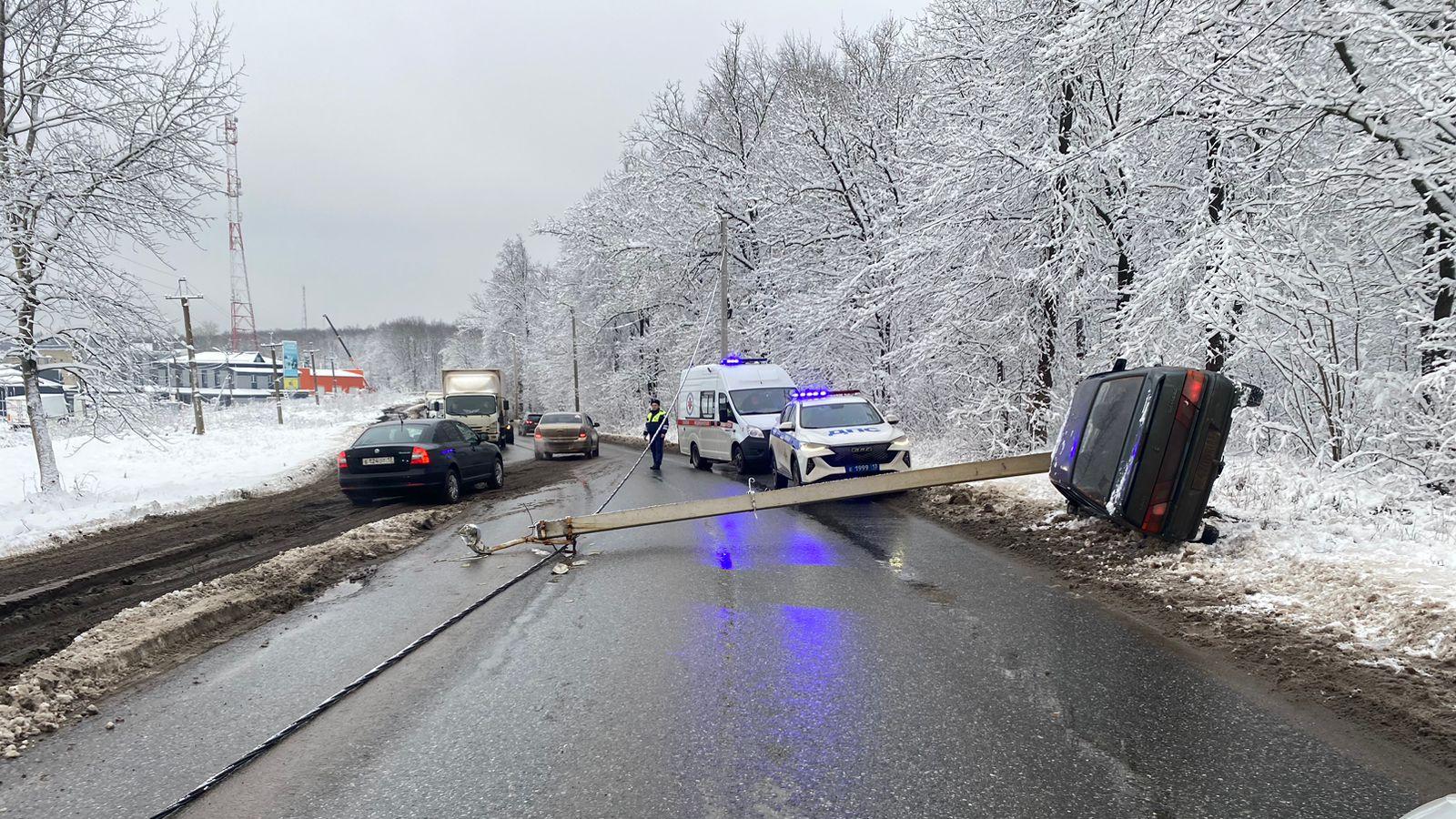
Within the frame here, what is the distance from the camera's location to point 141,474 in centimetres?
1881

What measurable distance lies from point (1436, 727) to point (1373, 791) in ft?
2.94

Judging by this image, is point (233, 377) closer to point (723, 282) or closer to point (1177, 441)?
point (723, 282)

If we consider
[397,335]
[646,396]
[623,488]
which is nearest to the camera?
[623,488]

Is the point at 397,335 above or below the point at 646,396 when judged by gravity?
above

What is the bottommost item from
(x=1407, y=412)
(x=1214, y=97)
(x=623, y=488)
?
(x=623, y=488)

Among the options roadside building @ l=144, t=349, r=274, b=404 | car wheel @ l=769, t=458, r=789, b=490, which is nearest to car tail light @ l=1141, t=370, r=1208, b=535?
car wheel @ l=769, t=458, r=789, b=490

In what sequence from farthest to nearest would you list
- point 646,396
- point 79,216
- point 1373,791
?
point 646,396 < point 79,216 < point 1373,791

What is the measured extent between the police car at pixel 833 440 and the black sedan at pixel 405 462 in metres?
5.83

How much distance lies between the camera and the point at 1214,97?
8.34 meters

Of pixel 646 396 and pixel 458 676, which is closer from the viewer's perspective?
pixel 458 676

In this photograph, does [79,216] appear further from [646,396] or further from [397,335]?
[397,335]

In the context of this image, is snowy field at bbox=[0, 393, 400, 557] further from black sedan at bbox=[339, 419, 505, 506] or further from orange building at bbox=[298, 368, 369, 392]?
orange building at bbox=[298, 368, 369, 392]

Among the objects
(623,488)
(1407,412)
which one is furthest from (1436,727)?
(623,488)

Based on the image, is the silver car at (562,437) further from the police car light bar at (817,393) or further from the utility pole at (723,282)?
the police car light bar at (817,393)
